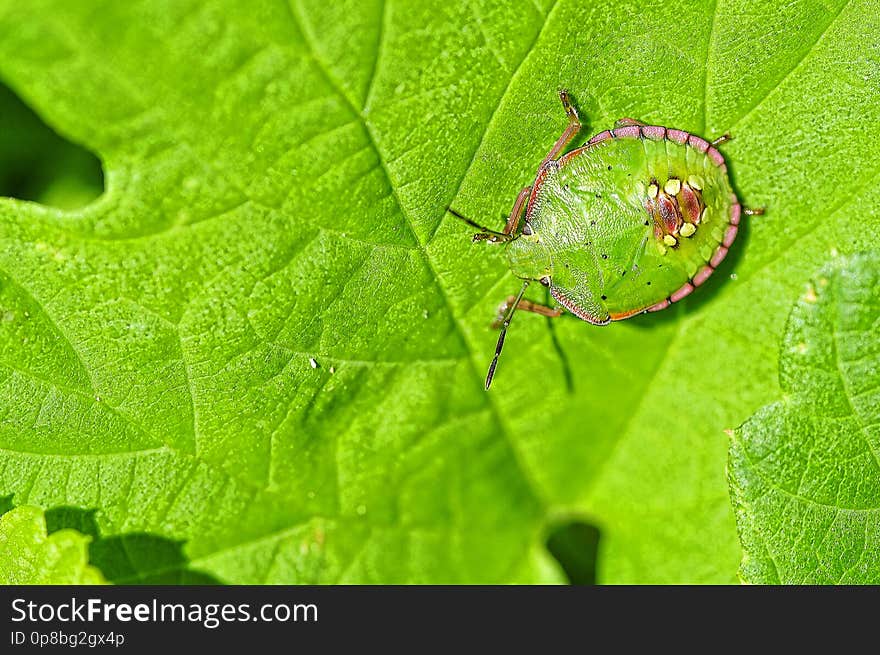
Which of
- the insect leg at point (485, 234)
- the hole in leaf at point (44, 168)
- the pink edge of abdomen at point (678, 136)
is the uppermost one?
the hole in leaf at point (44, 168)

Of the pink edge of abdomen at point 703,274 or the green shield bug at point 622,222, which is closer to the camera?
the green shield bug at point 622,222

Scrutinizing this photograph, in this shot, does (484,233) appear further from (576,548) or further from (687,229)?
(576,548)

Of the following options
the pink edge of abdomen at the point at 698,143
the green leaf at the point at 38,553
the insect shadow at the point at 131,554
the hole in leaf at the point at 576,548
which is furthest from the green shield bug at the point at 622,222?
the green leaf at the point at 38,553

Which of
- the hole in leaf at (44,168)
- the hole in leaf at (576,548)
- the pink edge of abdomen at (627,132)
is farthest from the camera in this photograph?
the hole in leaf at (576,548)

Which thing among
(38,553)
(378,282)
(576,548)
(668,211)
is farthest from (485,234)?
(38,553)

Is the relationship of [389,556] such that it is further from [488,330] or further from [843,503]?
[843,503]

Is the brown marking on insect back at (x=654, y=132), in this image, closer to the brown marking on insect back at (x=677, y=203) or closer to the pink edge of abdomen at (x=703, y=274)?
the brown marking on insect back at (x=677, y=203)

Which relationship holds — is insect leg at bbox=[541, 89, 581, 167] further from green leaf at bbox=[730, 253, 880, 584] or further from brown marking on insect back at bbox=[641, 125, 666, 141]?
green leaf at bbox=[730, 253, 880, 584]
